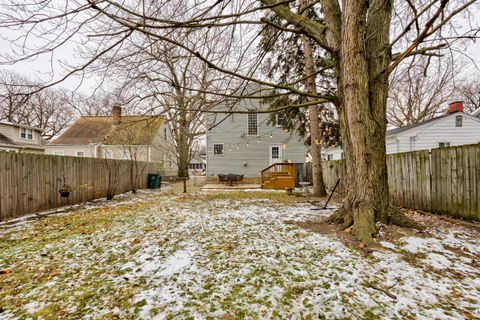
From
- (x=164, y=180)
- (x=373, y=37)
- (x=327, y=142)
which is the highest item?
(x=373, y=37)

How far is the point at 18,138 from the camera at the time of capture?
55.3 ft

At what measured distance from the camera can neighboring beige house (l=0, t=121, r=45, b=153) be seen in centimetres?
1549

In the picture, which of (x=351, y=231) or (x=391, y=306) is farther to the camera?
(x=351, y=231)

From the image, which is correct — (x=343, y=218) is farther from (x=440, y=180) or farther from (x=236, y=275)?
(x=440, y=180)

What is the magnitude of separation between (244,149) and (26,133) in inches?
719

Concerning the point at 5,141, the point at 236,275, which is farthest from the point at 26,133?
the point at 236,275

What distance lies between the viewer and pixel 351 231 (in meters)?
3.76

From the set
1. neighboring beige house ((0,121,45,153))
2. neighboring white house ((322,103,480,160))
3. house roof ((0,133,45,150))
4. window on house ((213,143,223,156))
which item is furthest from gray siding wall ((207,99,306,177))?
neighboring beige house ((0,121,45,153))

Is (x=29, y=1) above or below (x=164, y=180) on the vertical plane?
above

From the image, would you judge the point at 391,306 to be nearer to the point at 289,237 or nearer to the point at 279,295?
the point at 279,295

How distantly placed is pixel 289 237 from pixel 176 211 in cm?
374

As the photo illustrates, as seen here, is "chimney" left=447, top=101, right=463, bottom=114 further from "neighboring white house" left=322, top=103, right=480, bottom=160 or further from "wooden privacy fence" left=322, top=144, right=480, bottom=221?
"wooden privacy fence" left=322, top=144, right=480, bottom=221

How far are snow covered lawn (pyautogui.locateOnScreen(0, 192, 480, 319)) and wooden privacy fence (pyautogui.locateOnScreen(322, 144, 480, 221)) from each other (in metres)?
0.84

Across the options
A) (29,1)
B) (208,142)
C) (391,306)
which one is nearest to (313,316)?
(391,306)
